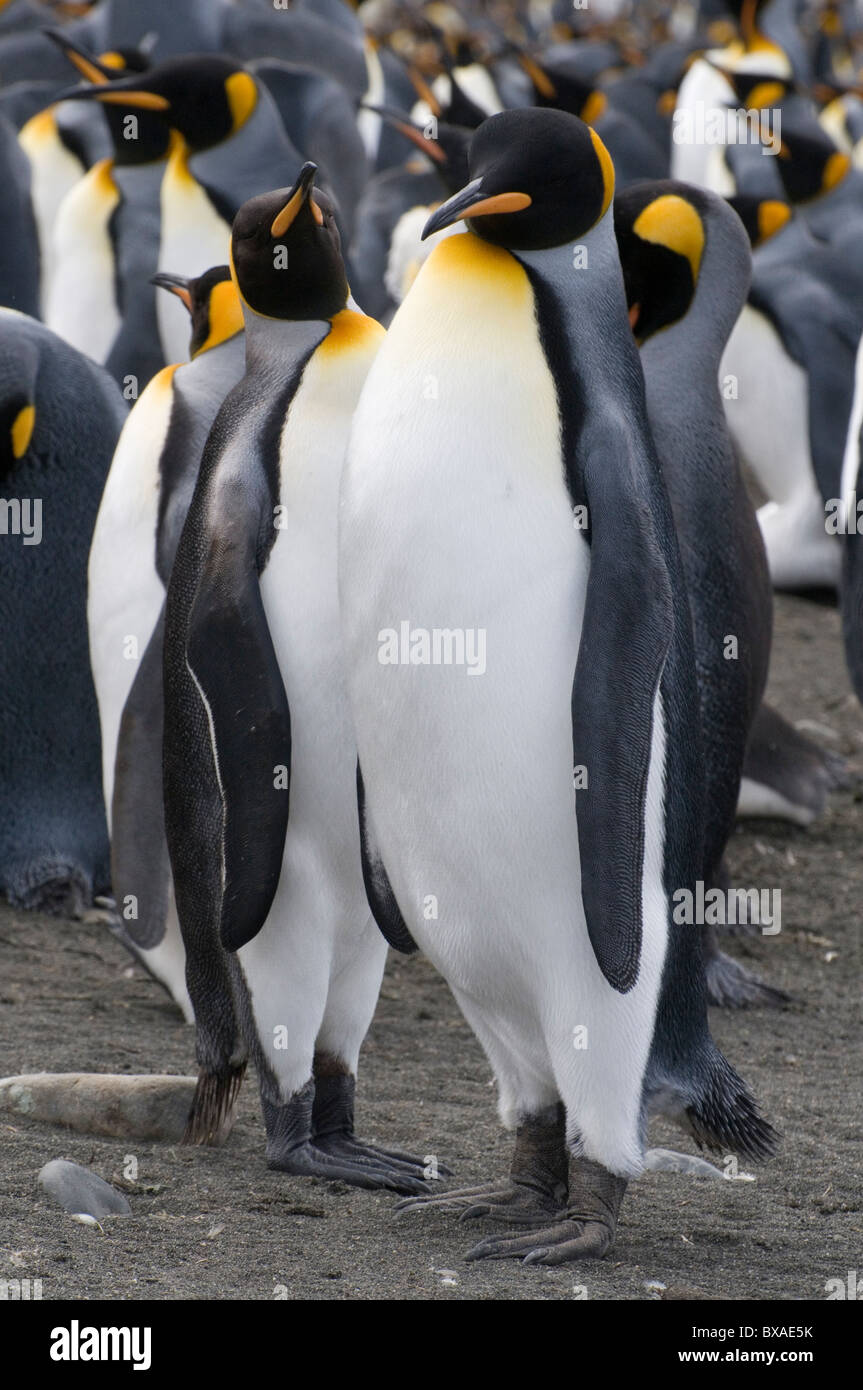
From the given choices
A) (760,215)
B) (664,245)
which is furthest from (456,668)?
(760,215)

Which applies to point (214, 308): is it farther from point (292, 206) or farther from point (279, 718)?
point (279, 718)

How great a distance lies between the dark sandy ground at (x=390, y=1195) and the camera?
2.48m

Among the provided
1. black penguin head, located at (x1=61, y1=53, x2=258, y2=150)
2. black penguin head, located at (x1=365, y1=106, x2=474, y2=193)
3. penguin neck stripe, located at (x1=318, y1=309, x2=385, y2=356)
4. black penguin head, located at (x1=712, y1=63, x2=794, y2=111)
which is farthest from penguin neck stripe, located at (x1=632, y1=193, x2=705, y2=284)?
black penguin head, located at (x1=712, y1=63, x2=794, y2=111)

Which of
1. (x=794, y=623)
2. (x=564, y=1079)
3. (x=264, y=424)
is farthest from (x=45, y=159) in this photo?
(x=564, y=1079)

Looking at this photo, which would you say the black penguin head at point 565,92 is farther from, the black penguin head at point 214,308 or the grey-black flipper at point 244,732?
the grey-black flipper at point 244,732

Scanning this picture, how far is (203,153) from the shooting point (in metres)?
7.01

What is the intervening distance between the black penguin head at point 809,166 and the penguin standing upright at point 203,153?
267 centimetres

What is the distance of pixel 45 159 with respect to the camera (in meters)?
9.67

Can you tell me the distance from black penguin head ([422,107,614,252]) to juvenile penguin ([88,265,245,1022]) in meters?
0.90

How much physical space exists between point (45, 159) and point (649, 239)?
6.30 metres

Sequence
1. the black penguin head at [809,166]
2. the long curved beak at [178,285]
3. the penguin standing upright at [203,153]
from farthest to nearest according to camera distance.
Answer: the black penguin head at [809,166] < the penguin standing upright at [203,153] < the long curved beak at [178,285]

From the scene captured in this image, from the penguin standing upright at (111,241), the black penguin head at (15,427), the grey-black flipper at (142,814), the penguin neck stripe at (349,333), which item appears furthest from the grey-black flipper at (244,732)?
the penguin standing upright at (111,241)

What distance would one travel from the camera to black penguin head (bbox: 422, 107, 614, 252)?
8.57 feet

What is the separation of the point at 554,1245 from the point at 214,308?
1.77 m
